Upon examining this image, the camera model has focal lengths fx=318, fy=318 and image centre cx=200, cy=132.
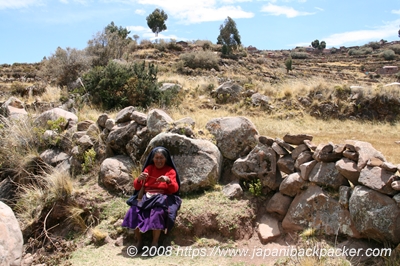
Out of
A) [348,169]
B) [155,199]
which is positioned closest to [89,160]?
A: [155,199]

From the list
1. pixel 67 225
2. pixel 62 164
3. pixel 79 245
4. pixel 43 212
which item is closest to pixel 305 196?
pixel 79 245

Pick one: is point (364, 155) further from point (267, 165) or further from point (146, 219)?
point (146, 219)

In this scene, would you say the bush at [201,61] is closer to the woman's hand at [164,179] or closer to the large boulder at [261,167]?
the large boulder at [261,167]

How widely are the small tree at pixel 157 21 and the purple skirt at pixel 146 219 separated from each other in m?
42.6

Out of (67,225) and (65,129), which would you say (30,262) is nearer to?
(67,225)

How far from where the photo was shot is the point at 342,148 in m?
4.18

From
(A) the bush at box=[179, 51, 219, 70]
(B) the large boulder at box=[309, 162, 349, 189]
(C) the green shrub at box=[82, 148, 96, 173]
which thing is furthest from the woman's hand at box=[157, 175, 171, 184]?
(A) the bush at box=[179, 51, 219, 70]

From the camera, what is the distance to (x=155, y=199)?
15.0ft

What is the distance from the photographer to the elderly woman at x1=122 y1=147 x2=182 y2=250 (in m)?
4.39

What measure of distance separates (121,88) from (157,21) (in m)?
36.6

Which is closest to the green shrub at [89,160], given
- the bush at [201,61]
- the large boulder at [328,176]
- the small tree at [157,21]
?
the large boulder at [328,176]

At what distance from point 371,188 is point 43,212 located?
5032 mm

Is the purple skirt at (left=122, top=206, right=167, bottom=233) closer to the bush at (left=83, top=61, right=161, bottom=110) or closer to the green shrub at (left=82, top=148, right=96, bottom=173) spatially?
the green shrub at (left=82, top=148, right=96, bottom=173)

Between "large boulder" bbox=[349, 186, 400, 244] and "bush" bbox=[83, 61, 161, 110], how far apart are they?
23.3ft
